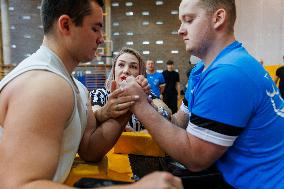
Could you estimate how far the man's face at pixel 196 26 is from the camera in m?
1.60

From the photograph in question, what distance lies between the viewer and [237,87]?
1.35 metres

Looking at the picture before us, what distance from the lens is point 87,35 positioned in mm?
1377

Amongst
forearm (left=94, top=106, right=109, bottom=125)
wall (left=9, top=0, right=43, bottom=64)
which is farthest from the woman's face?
wall (left=9, top=0, right=43, bottom=64)

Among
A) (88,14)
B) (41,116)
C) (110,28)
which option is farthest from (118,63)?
(110,28)

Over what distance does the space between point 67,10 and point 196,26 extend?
661mm

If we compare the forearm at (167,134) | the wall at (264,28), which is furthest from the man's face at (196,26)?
the wall at (264,28)

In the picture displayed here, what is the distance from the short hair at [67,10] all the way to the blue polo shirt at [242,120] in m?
0.62

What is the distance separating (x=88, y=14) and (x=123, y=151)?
1.02 metres

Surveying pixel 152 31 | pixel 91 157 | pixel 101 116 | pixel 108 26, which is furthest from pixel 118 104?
pixel 152 31

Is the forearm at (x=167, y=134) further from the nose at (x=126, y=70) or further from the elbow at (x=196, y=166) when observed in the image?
the nose at (x=126, y=70)

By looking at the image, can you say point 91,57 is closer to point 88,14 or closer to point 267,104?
point 88,14

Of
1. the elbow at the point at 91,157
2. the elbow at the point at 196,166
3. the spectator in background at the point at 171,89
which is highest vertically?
the elbow at the point at 196,166

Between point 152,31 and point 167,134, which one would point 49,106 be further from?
point 152,31

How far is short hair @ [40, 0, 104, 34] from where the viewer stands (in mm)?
1306
